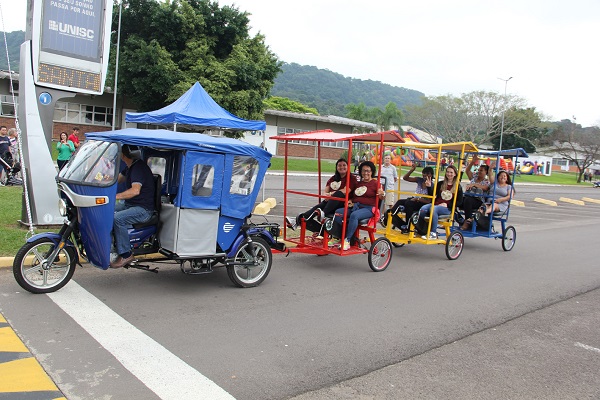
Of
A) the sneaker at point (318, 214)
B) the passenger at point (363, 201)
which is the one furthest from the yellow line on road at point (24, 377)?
the sneaker at point (318, 214)

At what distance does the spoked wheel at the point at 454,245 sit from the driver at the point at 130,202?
6054 mm

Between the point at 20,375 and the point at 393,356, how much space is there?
330cm

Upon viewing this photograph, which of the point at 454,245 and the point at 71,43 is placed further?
the point at 454,245

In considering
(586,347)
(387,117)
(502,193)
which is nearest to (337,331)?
(586,347)

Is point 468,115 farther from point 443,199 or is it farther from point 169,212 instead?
point 169,212

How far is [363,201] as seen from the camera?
8.61 m

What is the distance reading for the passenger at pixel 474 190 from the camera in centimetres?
1125

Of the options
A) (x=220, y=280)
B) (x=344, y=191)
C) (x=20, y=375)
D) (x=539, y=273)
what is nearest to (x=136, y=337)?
(x=20, y=375)

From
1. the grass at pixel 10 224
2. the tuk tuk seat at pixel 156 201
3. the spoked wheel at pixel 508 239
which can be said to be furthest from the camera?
the spoked wheel at pixel 508 239

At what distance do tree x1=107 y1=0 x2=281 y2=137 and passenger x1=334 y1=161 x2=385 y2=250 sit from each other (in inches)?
863

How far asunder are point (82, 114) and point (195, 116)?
27488 millimetres

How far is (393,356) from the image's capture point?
496 cm

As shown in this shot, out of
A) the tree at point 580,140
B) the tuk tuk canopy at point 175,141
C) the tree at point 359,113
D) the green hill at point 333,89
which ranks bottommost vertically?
the tuk tuk canopy at point 175,141

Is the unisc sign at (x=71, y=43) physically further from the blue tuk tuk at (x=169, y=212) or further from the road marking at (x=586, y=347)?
the road marking at (x=586, y=347)
